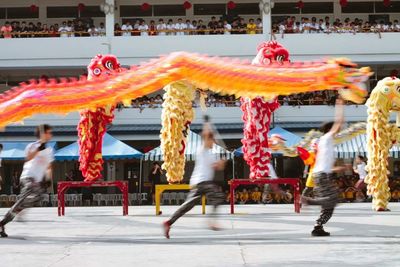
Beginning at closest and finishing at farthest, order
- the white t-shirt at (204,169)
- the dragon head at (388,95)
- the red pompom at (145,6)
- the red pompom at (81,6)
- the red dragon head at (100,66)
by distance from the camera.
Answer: the white t-shirt at (204,169), the dragon head at (388,95), the red dragon head at (100,66), the red pompom at (145,6), the red pompom at (81,6)

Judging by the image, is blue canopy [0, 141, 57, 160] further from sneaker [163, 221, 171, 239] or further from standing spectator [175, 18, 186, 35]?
sneaker [163, 221, 171, 239]

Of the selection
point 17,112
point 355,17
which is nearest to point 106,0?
point 355,17

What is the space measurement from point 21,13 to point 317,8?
45.6 ft

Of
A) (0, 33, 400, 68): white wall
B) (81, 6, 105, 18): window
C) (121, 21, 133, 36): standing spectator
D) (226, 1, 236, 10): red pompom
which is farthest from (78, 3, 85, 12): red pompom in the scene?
(226, 1, 236, 10): red pompom

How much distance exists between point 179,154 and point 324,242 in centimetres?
668

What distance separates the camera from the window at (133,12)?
1330 inches

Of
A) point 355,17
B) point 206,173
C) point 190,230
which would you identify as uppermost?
point 355,17

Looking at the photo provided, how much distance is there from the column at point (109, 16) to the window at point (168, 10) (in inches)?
105

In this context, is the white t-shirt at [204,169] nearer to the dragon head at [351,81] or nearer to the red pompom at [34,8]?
the dragon head at [351,81]

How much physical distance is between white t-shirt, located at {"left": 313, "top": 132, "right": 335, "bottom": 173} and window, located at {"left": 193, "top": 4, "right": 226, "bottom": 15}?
24124mm

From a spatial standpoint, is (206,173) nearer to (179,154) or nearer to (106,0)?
(179,154)

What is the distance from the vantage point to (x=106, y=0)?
31.9 meters

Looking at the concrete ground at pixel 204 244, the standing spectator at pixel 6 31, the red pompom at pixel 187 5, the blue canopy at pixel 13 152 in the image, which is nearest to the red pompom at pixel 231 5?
the red pompom at pixel 187 5

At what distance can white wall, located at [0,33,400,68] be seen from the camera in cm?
3031
